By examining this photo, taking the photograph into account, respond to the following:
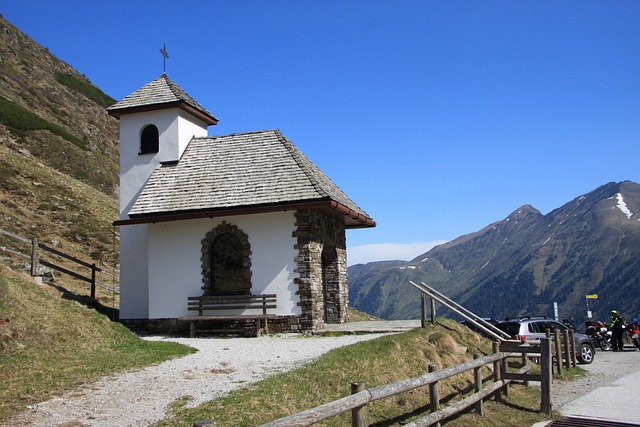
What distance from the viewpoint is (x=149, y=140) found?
22.7 meters

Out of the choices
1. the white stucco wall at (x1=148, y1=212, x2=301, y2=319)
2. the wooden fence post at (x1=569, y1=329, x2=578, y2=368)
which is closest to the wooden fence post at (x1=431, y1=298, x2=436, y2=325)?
the white stucco wall at (x1=148, y1=212, x2=301, y2=319)

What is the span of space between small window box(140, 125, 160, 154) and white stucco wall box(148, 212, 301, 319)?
391cm

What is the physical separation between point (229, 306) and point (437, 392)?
10448 mm

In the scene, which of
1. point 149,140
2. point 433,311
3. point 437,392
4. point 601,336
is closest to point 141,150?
point 149,140

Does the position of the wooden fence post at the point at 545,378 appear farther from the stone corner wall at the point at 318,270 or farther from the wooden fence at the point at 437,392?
the stone corner wall at the point at 318,270

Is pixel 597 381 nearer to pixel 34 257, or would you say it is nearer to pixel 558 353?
pixel 558 353

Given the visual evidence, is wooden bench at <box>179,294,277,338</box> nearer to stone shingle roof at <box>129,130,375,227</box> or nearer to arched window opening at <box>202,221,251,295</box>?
arched window opening at <box>202,221,251,295</box>

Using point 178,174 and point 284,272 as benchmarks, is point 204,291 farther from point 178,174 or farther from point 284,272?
point 178,174

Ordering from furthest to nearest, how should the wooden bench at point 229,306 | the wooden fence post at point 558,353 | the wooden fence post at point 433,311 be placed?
the wooden bench at point 229,306 → the wooden fence post at point 558,353 → the wooden fence post at point 433,311

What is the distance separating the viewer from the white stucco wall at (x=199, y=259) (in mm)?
18703

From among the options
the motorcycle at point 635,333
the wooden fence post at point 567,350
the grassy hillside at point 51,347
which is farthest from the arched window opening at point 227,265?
the motorcycle at point 635,333

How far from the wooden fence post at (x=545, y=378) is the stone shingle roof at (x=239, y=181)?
24.6 ft

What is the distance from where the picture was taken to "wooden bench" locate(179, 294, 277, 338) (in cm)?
1811

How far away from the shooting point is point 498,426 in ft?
35.7
